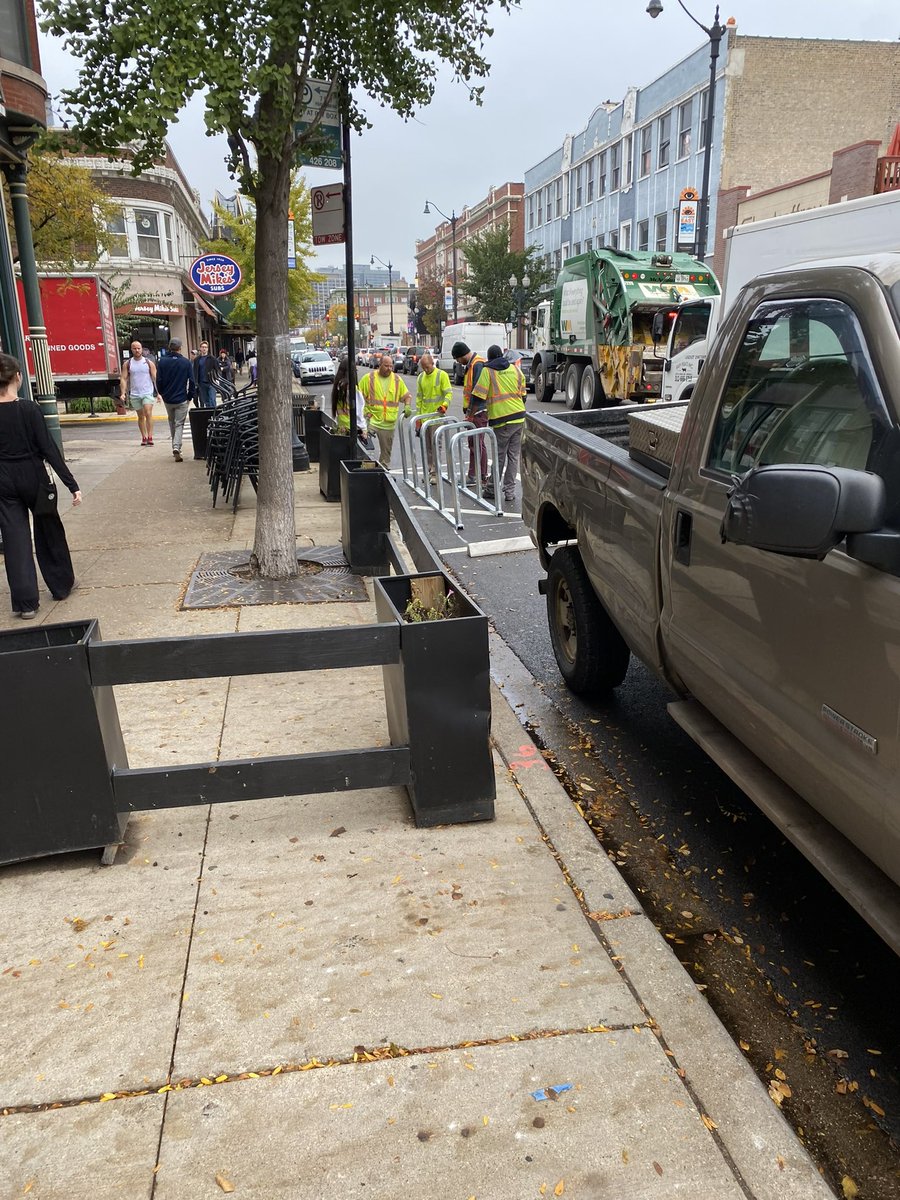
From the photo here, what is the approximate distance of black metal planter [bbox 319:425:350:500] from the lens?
35.7ft

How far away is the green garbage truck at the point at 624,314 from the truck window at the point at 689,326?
137 cm

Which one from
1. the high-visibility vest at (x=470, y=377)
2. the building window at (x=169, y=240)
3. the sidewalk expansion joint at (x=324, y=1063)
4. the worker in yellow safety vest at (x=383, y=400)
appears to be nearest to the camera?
the sidewalk expansion joint at (x=324, y=1063)

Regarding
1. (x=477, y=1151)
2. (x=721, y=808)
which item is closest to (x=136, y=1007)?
(x=477, y=1151)

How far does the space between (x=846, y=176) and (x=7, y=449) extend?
82.8 feet

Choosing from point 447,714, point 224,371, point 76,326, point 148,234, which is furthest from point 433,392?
point 148,234

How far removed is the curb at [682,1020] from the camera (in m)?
2.20

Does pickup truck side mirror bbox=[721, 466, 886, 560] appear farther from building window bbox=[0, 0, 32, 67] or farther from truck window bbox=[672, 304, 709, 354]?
truck window bbox=[672, 304, 709, 354]

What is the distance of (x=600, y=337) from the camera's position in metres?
22.2

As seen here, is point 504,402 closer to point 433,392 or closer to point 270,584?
point 433,392

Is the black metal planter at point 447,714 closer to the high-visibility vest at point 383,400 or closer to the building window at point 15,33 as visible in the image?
the building window at point 15,33

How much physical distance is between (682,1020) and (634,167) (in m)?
45.9

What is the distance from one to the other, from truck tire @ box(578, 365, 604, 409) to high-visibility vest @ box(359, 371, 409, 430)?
1078 centimetres

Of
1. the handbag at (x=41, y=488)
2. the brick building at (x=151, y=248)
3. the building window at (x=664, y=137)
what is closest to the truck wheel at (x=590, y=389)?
the handbag at (x=41, y=488)

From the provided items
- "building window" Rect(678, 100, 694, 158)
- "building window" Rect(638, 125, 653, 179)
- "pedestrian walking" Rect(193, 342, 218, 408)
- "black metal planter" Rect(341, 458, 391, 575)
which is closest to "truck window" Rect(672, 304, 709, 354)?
"pedestrian walking" Rect(193, 342, 218, 408)
